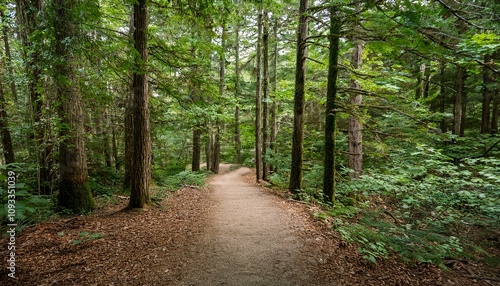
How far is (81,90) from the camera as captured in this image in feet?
21.5

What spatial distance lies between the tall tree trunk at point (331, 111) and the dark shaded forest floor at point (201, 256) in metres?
1.80

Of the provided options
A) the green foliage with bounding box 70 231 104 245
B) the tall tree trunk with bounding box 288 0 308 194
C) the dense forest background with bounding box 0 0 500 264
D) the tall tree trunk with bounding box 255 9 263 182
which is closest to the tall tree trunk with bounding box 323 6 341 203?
the dense forest background with bounding box 0 0 500 264

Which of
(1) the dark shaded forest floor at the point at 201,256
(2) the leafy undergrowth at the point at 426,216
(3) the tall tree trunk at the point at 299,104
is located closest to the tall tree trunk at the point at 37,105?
(1) the dark shaded forest floor at the point at 201,256

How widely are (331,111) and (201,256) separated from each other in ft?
18.9

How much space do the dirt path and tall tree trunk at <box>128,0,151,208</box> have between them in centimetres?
240

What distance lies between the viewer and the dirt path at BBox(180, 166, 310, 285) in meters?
3.65

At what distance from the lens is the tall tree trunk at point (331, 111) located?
7020 millimetres

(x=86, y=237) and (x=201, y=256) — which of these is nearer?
(x=201, y=256)

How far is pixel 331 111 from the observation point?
7270 millimetres

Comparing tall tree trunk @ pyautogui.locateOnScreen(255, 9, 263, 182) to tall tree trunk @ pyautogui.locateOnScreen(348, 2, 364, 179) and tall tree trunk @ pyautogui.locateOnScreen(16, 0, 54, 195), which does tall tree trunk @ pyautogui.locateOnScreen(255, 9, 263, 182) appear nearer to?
tall tree trunk @ pyautogui.locateOnScreen(348, 2, 364, 179)

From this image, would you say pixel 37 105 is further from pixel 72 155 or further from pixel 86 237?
pixel 86 237

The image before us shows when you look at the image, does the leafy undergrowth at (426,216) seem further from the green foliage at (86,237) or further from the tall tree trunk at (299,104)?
the green foliage at (86,237)

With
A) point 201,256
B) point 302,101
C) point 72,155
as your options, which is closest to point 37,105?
point 72,155

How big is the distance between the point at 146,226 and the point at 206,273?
2573mm
